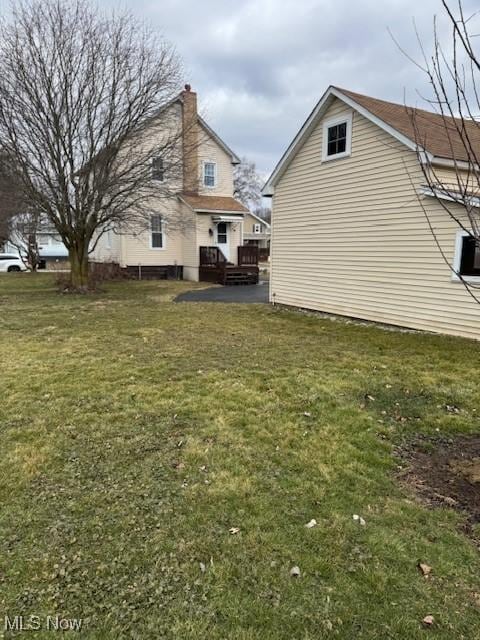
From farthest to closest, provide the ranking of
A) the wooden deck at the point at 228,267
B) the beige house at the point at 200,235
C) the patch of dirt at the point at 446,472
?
the beige house at the point at 200,235 < the wooden deck at the point at 228,267 < the patch of dirt at the point at 446,472

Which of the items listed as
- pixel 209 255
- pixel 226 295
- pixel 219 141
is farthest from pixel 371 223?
pixel 219 141

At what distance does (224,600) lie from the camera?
2.02 metres

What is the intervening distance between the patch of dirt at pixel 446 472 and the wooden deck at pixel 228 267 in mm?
16442

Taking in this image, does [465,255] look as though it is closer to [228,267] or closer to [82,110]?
[82,110]

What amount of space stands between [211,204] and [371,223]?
43.7 feet

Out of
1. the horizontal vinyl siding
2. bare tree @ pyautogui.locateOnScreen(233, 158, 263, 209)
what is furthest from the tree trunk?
bare tree @ pyautogui.locateOnScreen(233, 158, 263, 209)

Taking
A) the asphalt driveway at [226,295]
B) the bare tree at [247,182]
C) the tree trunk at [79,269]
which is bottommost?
the asphalt driveway at [226,295]

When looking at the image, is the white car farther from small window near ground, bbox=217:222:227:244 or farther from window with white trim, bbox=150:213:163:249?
small window near ground, bbox=217:222:227:244

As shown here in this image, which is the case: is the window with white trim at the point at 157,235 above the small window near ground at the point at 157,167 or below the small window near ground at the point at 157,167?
below

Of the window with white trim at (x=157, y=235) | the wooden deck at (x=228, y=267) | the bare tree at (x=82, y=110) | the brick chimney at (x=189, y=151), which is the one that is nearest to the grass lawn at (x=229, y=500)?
the bare tree at (x=82, y=110)

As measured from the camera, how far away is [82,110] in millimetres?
13625

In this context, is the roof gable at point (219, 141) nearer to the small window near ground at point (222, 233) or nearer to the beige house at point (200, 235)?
the beige house at point (200, 235)

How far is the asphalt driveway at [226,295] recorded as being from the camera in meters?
14.2

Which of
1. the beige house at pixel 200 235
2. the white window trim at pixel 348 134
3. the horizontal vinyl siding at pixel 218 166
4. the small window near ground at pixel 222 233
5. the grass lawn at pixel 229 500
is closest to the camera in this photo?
the grass lawn at pixel 229 500
